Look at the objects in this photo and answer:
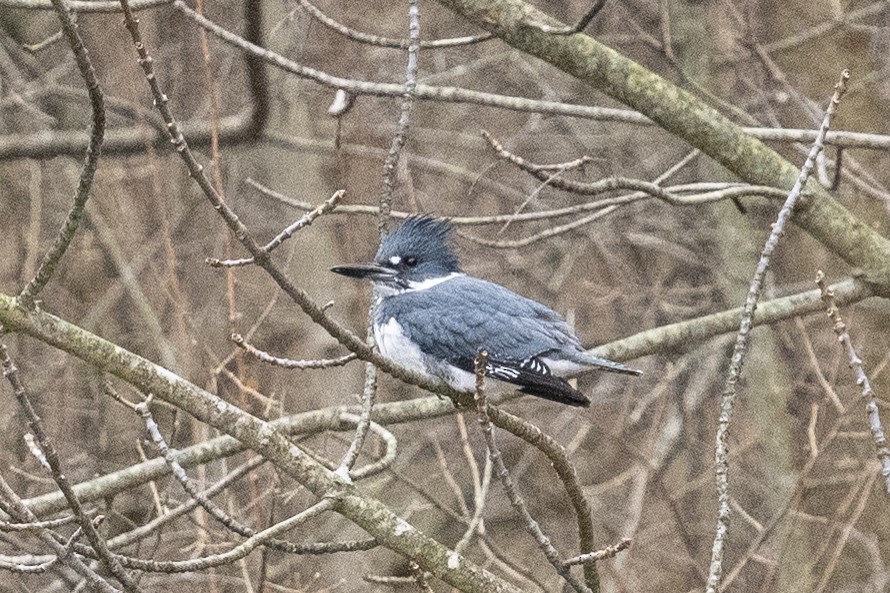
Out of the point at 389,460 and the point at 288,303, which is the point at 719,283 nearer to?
the point at 288,303

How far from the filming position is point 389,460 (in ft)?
11.7

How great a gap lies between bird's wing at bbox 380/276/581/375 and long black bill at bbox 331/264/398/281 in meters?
0.08

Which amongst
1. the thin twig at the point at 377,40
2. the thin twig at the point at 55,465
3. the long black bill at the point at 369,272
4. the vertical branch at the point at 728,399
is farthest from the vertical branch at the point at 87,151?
the thin twig at the point at 377,40

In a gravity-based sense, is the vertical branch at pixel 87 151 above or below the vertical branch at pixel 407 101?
below

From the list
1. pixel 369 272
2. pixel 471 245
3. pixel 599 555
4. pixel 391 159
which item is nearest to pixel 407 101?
pixel 391 159

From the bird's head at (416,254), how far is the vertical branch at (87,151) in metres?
1.37

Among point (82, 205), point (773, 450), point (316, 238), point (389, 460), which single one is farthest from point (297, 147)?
point (82, 205)

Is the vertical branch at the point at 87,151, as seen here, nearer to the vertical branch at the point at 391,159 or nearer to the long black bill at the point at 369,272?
the vertical branch at the point at 391,159

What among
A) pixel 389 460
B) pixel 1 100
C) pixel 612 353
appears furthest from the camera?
pixel 1 100

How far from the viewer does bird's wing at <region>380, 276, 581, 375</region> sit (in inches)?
142

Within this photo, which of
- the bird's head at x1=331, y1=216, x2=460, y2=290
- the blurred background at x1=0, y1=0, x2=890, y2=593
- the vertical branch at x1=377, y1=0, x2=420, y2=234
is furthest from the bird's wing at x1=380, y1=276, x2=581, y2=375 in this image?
the blurred background at x1=0, y1=0, x2=890, y2=593

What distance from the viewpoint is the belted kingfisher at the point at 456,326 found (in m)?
3.53

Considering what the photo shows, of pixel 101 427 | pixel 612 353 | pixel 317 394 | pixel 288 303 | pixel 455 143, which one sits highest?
pixel 455 143

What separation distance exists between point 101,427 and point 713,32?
3.95 meters
